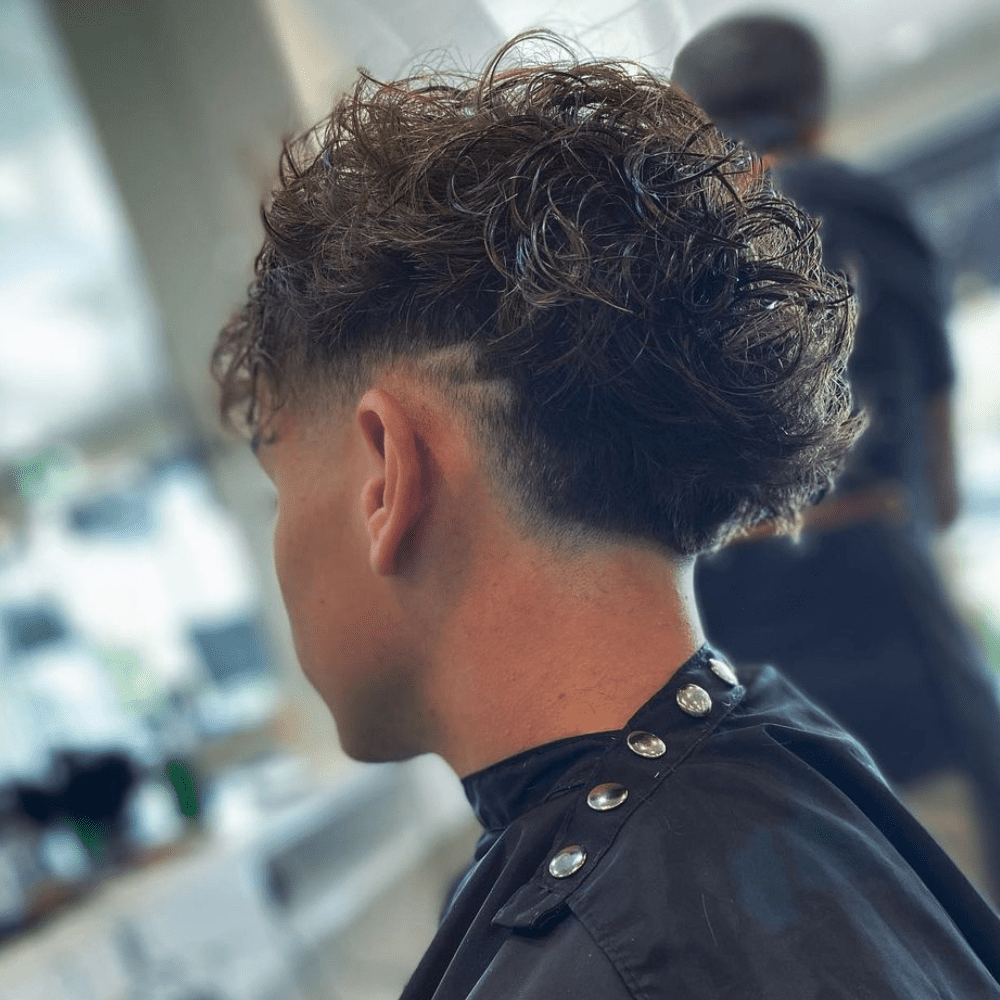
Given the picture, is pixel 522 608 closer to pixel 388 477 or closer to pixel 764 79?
pixel 388 477

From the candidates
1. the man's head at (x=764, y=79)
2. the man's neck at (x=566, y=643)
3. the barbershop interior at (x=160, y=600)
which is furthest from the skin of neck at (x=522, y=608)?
the barbershop interior at (x=160, y=600)

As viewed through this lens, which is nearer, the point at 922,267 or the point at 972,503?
the point at 922,267

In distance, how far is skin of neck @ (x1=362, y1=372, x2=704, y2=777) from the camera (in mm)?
669

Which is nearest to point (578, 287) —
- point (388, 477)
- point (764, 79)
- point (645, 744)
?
point (388, 477)

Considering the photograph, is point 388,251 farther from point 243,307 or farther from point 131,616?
point 131,616

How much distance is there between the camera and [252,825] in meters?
2.78

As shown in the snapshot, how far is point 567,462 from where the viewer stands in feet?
2.25

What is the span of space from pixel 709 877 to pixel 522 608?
0.22m

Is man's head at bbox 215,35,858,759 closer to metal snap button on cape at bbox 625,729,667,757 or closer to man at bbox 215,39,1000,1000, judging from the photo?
man at bbox 215,39,1000,1000

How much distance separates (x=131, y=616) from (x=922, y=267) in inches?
100

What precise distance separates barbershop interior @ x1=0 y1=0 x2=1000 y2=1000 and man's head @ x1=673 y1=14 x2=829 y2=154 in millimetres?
881

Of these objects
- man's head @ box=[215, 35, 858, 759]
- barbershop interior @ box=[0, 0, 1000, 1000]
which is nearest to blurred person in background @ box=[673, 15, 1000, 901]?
man's head @ box=[215, 35, 858, 759]

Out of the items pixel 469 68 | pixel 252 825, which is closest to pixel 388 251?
pixel 469 68

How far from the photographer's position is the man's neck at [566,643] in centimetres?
67
